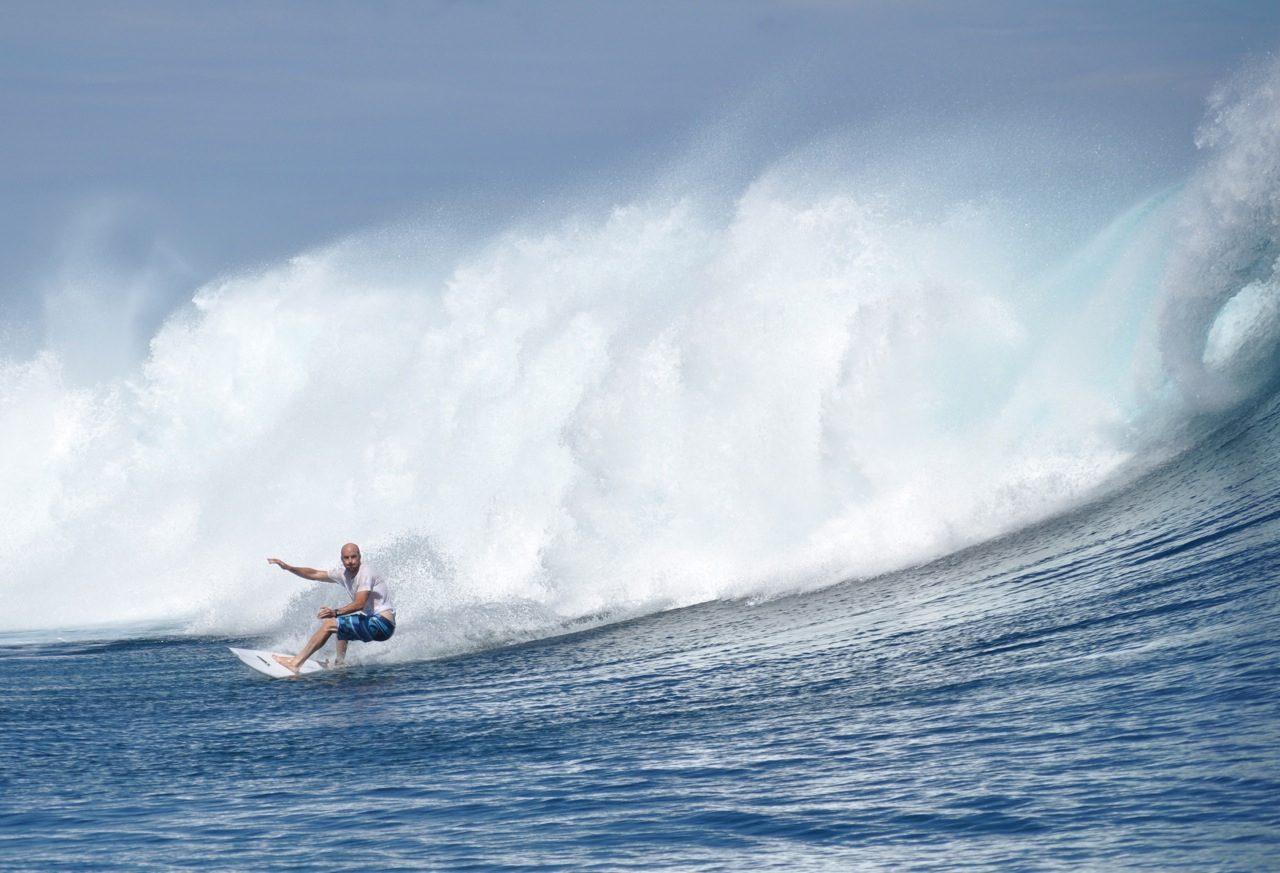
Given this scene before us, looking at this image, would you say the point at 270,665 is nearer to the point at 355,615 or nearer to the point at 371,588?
the point at 355,615

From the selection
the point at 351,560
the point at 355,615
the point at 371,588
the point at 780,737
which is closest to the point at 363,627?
the point at 355,615

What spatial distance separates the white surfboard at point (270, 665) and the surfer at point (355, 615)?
61 mm

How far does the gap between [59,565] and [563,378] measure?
1031cm

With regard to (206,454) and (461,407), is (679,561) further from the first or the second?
(206,454)

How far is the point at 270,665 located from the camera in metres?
12.0

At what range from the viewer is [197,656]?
13.8 meters

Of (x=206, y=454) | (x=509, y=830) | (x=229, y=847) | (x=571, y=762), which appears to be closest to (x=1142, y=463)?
(x=571, y=762)

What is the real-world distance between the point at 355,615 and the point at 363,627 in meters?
0.13

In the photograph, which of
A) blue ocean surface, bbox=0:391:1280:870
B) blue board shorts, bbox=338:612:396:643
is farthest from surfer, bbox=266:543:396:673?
blue ocean surface, bbox=0:391:1280:870

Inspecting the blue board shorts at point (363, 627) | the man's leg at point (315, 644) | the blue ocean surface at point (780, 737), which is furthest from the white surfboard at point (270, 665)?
the blue board shorts at point (363, 627)

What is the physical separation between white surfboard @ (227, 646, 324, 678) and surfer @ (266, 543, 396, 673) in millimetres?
61

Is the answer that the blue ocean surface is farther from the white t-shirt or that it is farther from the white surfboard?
the white t-shirt

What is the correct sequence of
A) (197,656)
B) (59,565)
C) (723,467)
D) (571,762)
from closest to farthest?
1. (571,762)
2. (197,656)
3. (723,467)
4. (59,565)

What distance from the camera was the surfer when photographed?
39.7 feet
